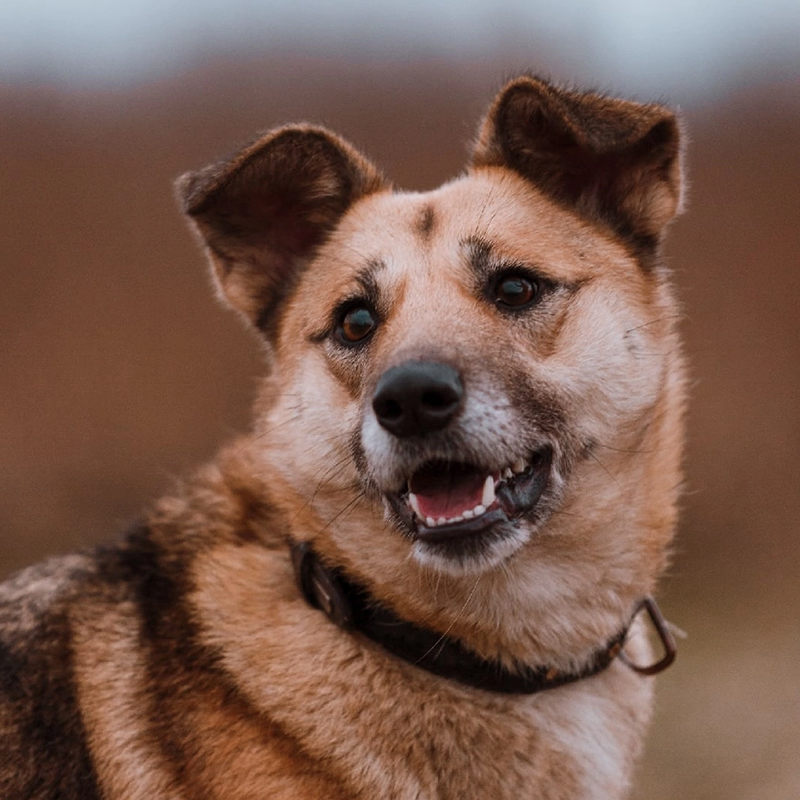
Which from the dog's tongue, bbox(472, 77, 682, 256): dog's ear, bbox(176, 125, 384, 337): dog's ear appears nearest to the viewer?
the dog's tongue

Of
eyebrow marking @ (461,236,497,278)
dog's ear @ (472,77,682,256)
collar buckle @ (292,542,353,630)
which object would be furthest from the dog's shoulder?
dog's ear @ (472,77,682,256)

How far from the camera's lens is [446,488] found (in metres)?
2.47

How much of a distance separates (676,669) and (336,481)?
4.02 m

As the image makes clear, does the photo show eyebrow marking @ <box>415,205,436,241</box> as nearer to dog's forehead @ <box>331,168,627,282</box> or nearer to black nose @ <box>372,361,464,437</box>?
dog's forehead @ <box>331,168,627,282</box>

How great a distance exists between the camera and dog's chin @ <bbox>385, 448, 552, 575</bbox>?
2352 millimetres

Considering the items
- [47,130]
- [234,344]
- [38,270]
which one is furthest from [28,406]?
[47,130]

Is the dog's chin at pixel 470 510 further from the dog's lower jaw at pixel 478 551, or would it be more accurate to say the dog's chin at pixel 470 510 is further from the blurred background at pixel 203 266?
the blurred background at pixel 203 266

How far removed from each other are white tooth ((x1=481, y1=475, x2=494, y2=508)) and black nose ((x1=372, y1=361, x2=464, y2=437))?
0.64 feet

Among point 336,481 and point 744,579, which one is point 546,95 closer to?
point 336,481

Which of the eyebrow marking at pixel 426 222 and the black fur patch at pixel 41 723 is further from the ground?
the eyebrow marking at pixel 426 222

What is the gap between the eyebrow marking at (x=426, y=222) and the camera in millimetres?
2812

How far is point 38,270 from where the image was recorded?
731 cm

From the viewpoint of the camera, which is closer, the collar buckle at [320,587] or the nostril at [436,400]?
the nostril at [436,400]

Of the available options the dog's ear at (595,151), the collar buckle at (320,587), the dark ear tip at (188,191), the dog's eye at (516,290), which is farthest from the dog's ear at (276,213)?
the collar buckle at (320,587)
